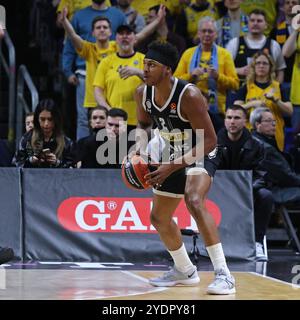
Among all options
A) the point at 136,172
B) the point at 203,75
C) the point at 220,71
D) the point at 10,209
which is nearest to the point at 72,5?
the point at 203,75

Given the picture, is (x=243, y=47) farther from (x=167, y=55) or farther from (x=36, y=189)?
(x=167, y=55)

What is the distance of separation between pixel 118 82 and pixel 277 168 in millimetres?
2672

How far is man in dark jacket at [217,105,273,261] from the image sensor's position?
11281mm

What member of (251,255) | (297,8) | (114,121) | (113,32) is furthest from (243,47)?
(251,255)

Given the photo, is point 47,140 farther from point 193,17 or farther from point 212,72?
point 193,17

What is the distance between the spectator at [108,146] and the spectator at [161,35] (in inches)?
93.1

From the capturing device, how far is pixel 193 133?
8.17 meters

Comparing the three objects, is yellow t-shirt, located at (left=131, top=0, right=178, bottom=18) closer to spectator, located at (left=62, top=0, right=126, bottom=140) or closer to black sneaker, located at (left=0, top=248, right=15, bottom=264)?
spectator, located at (left=62, top=0, right=126, bottom=140)

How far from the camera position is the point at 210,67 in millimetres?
12711

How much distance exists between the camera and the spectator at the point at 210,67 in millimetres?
12773

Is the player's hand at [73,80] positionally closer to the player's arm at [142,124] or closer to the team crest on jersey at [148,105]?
the player's arm at [142,124]

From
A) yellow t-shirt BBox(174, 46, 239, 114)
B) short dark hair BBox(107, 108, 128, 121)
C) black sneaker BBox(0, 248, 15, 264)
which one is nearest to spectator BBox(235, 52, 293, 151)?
yellow t-shirt BBox(174, 46, 239, 114)
